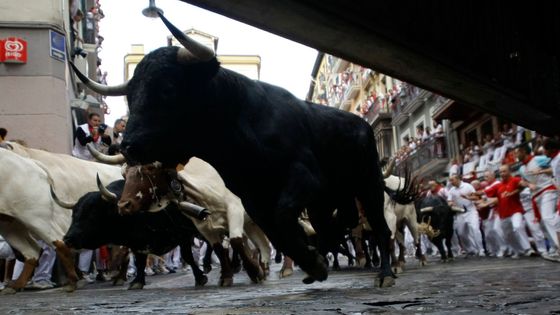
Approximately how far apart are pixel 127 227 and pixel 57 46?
762 cm

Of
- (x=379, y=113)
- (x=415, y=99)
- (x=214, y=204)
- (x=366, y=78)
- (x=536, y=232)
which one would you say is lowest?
(x=536, y=232)

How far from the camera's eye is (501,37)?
122 inches

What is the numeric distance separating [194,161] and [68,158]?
2271 millimetres

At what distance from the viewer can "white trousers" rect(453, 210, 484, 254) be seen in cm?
1770

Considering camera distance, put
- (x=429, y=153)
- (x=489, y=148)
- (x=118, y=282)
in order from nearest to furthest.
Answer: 1. (x=118, y=282)
2. (x=489, y=148)
3. (x=429, y=153)

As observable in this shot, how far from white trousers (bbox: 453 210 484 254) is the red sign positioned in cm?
1107

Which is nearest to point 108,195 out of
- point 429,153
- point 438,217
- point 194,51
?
point 194,51

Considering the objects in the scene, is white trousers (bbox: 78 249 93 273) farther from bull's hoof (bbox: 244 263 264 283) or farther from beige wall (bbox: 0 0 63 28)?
bull's hoof (bbox: 244 263 264 283)

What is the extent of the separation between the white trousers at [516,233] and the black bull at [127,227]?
807 centimetres

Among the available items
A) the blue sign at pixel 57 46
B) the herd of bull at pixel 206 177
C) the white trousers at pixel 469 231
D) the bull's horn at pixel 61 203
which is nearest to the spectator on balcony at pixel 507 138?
the white trousers at pixel 469 231

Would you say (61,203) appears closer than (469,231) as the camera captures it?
Yes

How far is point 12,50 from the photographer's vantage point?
14.8 metres

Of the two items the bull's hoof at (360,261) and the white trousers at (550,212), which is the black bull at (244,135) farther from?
the bull's hoof at (360,261)

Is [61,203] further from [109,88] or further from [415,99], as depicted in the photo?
[415,99]
